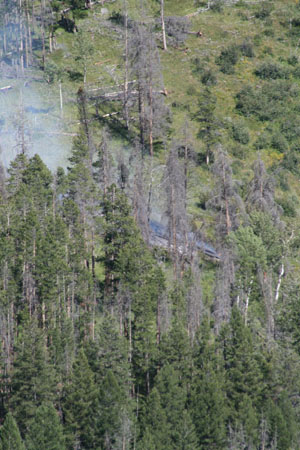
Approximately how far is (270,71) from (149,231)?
46904mm

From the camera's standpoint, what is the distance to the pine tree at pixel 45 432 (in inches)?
2571

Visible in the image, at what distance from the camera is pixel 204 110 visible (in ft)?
363

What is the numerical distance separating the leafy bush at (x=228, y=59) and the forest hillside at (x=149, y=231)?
245 mm

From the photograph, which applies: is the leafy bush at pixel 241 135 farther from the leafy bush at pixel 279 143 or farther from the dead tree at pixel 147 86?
the dead tree at pixel 147 86

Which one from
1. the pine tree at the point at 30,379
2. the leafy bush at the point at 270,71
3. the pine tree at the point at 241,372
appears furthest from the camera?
the leafy bush at the point at 270,71

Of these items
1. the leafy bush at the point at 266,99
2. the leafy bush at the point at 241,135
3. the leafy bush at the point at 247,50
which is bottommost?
the leafy bush at the point at 241,135

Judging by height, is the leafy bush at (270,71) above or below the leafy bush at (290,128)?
above

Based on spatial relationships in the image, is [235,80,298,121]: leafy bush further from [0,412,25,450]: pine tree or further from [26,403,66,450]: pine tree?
[0,412,25,450]: pine tree

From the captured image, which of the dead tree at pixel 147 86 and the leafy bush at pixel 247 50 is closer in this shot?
the dead tree at pixel 147 86

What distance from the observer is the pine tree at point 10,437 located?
6378cm

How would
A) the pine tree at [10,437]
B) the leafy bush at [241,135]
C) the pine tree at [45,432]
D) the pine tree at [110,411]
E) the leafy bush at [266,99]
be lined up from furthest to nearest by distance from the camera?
the leafy bush at [266,99], the leafy bush at [241,135], the pine tree at [110,411], the pine tree at [45,432], the pine tree at [10,437]

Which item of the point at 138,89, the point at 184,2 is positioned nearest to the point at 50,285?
the point at 138,89

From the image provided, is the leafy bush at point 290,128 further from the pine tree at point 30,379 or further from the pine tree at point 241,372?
the pine tree at point 30,379

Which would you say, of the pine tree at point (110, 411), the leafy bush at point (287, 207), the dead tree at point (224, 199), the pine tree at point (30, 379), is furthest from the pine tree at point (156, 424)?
the leafy bush at point (287, 207)
